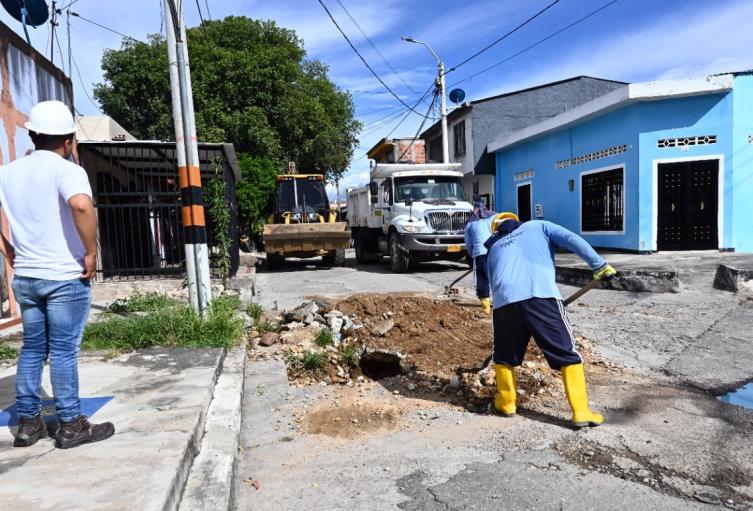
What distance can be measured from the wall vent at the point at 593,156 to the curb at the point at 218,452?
13.2m

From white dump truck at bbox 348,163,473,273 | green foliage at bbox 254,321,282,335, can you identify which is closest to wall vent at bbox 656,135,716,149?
white dump truck at bbox 348,163,473,273

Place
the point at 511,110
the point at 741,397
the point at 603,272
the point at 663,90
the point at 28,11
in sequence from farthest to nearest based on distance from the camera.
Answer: the point at 511,110 → the point at 663,90 → the point at 28,11 → the point at 741,397 → the point at 603,272

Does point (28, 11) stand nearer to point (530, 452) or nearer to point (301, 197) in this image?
point (530, 452)

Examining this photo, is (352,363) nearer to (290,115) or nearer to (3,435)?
(3,435)

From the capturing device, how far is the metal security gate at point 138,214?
31.9 ft

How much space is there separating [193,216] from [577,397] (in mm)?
4171

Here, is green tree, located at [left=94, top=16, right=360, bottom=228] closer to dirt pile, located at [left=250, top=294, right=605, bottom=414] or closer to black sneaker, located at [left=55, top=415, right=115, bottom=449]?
dirt pile, located at [left=250, top=294, right=605, bottom=414]

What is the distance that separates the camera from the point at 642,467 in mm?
3088

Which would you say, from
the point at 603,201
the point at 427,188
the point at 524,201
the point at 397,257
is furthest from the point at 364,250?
the point at 524,201

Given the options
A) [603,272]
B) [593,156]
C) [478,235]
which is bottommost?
[603,272]

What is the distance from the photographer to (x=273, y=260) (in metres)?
15.5

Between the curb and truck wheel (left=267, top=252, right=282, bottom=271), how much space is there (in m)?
10.7

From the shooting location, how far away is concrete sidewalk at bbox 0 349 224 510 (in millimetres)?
2381

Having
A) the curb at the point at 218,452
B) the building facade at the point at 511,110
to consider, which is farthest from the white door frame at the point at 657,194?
the curb at the point at 218,452
